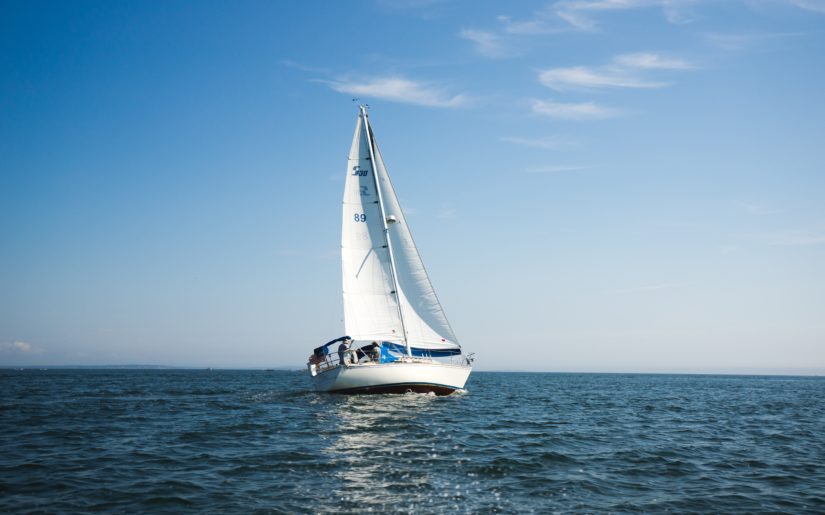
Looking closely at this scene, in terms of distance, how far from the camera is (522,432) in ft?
63.8

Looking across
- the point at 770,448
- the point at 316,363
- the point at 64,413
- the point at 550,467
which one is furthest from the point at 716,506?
the point at 64,413

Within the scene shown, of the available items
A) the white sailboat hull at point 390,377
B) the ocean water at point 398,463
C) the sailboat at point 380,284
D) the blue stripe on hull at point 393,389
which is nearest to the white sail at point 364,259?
the sailboat at point 380,284

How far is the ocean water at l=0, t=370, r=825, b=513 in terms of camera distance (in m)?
10.4

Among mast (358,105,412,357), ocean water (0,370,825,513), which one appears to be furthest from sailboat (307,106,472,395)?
ocean water (0,370,825,513)

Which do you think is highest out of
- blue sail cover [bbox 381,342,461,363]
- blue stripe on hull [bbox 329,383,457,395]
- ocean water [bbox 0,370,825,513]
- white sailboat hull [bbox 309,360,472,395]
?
blue sail cover [bbox 381,342,461,363]

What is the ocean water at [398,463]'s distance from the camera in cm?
1040

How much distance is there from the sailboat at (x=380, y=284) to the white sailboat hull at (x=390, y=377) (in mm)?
891

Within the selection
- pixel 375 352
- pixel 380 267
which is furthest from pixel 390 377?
pixel 380 267

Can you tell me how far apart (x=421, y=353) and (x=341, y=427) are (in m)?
12.5

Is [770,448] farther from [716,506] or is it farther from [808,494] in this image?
[716,506]

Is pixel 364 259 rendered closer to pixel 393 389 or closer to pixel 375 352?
pixel 375 352

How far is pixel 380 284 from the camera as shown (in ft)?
102

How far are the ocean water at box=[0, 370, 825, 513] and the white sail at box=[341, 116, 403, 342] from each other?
23.2ft

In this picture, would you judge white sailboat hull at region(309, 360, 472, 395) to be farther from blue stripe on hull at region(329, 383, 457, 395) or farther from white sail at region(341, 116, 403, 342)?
white sail at region(341, 116, 403, 342)
